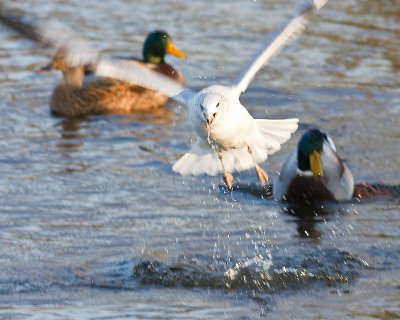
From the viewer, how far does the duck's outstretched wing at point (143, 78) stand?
25.8 feet

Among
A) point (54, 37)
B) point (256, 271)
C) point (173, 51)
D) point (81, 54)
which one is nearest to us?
point (54, 37)

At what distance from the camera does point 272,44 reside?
807cm

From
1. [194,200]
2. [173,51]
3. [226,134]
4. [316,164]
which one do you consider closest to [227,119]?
[226,134]

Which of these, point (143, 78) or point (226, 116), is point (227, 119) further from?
point (143, 78)

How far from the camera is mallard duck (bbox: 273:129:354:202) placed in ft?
33.5

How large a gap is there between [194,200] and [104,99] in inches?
154

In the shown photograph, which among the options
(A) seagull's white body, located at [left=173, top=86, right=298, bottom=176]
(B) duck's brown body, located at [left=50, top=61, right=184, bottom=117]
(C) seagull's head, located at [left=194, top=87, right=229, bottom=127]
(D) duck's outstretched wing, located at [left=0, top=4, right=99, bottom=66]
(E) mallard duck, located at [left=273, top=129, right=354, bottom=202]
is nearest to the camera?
(D) duck's outstretched wing, located at [left=0, top=4, right=99, bottom=66]

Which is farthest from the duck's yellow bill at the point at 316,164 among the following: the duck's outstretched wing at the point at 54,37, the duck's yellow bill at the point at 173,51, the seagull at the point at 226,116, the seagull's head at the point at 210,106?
the duck's yellow bill at the point at 173,51

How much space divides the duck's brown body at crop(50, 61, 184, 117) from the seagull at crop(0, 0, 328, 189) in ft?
16.5

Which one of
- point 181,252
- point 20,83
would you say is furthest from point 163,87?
point 20,83

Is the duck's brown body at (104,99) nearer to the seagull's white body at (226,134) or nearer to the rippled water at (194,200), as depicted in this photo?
the rippled water at (194,200)

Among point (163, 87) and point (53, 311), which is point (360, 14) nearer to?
point (163, 87)

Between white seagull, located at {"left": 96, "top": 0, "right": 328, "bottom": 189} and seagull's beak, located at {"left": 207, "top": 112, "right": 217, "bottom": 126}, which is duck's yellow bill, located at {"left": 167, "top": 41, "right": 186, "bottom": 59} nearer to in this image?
white seagull, located at {"left": 96, "top": 0, "right": 328, "bottom": 189}

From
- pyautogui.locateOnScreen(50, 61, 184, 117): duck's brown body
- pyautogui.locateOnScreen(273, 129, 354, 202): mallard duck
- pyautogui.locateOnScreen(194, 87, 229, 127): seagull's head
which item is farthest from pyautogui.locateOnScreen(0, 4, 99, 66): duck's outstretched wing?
pyautogui.locateOnScreen(50, 61, 184, 117): duck's brown body
